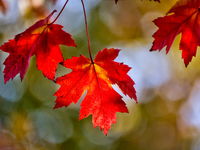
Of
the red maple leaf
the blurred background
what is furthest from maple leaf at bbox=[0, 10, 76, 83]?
the blurred background

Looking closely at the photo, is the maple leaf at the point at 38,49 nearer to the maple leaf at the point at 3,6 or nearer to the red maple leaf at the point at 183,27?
the red maple leaf at the point at 183,27

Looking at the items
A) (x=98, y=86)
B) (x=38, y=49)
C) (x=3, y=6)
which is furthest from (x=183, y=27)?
(x=3, y=6)

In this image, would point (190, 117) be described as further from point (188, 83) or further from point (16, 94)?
point (16, 94)

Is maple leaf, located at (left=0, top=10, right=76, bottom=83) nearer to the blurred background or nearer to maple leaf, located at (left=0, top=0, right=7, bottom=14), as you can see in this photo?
maple leaf, located at (left=0, top=0, right=7, bottom=14)

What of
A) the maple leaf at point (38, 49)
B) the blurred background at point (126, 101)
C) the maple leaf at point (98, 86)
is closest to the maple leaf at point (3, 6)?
the maple leaf at point (38, 49)

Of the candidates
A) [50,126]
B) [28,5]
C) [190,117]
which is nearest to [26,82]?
[50,126]

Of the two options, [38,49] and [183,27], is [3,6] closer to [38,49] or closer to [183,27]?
[38,49]
